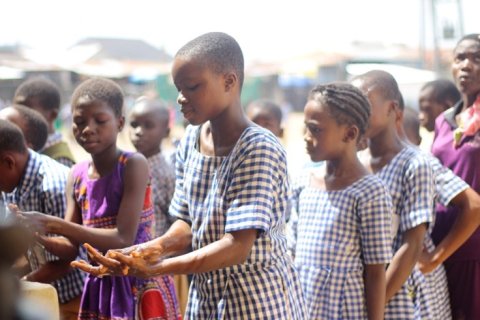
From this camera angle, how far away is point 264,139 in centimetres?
256

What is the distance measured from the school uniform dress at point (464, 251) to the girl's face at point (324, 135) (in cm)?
96

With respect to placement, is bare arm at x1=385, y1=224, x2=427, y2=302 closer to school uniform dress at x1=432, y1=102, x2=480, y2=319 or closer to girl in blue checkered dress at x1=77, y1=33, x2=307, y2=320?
school uniform dress at x1=432, y1=102, x2=480, y2=319

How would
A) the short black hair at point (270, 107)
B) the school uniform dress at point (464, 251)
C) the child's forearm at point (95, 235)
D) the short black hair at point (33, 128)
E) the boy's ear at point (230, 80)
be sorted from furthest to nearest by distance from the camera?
1. the short black hair at point (270, 107)
2. the short black hair at point (33, 128)
3. the school uniform dress at point (464, 251)
4. the child's forearm at point (95, 235)
5. the boy's ear at point (230, 80)

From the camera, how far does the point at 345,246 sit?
3.27 m

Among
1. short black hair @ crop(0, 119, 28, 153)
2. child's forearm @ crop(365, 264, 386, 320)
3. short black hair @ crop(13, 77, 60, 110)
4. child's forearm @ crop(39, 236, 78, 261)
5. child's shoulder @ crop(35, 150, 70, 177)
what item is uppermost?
Result: short black hair @ crop(13, 77, 60, 110)

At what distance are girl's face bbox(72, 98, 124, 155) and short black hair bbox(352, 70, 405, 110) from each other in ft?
4.12

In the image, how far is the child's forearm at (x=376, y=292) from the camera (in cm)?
321

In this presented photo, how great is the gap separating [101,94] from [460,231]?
1.86 m

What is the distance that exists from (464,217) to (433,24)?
18302 mm

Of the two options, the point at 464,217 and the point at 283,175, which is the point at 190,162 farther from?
the point at 464,217

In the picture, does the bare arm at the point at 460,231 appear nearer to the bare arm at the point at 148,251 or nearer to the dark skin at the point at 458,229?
the dark skin at the point at 458,229

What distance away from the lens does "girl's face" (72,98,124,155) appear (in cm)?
342

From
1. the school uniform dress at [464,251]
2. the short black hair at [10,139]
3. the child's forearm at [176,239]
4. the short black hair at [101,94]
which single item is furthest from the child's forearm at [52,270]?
the school uniform dress at [464,251]

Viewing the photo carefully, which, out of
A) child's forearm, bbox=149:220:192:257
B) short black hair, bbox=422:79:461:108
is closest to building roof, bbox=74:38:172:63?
short black hair, bbox=422:79:461:108
